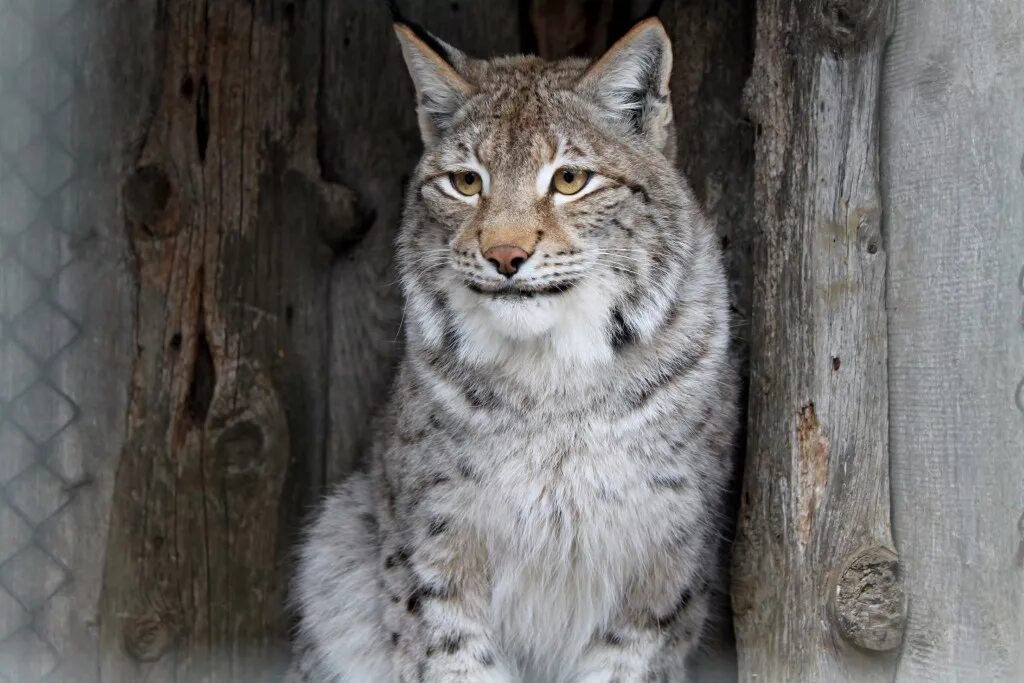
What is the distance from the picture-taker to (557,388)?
3.56 meters

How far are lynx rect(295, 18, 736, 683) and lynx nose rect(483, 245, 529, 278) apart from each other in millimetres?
55

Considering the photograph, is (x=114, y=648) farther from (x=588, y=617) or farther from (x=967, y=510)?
(x=967, y=510)

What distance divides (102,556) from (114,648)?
31 centimetres

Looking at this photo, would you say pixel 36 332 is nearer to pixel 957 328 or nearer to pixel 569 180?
pixel 569 180

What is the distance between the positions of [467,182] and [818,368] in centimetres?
108

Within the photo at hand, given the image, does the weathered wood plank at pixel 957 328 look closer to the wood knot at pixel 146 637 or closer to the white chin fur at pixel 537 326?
the white chin fur at pixel 537 326

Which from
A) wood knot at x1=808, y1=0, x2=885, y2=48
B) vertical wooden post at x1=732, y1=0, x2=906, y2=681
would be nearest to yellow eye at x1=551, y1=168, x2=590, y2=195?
vertical wooden post at x1=732, y1=0, x2=906, y2=681

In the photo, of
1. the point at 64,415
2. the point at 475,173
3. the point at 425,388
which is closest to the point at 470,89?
the point at 475,173

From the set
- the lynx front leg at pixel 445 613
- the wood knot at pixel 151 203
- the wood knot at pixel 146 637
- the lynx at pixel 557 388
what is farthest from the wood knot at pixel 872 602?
the wood knot at pixel 151 203

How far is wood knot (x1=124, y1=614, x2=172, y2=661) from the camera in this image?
4363mm

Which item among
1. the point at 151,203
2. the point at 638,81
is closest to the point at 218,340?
the point at 151,203

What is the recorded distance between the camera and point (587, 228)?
3412mm

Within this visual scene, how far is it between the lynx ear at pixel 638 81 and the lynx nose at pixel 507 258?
64cm

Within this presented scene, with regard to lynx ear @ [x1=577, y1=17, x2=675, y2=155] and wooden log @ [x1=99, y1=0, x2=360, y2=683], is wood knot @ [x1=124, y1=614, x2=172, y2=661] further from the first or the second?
lynx ear @ [x1=577, y1=17, x2=675, y2=155]
